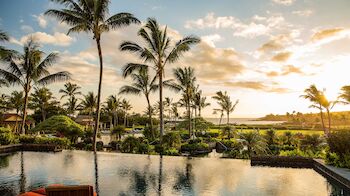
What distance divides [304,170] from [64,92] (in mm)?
58600

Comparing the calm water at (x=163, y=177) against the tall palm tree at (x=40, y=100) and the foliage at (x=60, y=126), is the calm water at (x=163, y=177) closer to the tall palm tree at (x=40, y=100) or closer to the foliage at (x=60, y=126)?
the foliage at (x=60, y=126)

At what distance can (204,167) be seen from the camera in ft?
44.0

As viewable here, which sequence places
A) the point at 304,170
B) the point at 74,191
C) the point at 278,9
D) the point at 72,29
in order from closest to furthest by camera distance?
the point at 74,191, the point at 304,170, the point at 278,9, the point at 72,29

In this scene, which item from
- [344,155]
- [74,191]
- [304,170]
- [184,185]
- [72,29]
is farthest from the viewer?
[72,29]

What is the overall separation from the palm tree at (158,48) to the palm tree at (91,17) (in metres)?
2.16

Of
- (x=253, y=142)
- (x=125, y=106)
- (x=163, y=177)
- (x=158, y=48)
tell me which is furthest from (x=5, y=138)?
(x=125, y=106)

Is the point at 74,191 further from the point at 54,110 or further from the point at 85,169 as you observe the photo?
the point at 54,110

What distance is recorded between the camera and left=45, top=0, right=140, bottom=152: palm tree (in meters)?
18.3

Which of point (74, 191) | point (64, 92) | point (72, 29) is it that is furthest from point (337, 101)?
point (64, 92)

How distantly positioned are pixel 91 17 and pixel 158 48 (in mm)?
5230

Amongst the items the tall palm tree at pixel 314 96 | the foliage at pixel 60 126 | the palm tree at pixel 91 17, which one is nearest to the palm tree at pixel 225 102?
the tall palm tree at pixel 314 96

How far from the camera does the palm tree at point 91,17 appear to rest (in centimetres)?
1831

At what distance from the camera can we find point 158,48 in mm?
21109

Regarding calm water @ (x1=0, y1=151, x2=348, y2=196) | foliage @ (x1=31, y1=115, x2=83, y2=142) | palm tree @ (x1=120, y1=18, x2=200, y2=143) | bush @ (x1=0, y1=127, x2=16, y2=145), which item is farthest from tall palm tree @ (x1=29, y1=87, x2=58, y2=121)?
calm water @ (x1=0, y1=151, x2=348, y2=196)
